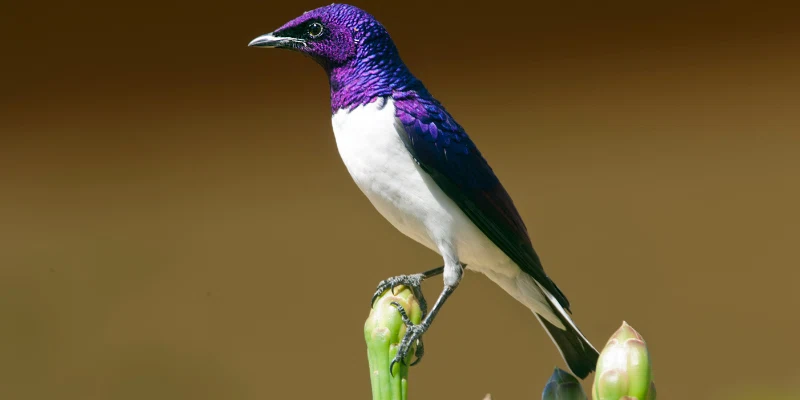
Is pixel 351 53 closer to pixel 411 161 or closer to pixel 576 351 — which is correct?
pixel 411 161

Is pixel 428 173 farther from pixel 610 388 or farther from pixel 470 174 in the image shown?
pixel 610 388

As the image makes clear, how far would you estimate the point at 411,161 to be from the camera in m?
2.17

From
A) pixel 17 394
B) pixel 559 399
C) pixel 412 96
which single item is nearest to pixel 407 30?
pixel 412 96

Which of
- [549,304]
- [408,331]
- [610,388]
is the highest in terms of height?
[549,304]

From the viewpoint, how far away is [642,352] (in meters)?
1.20

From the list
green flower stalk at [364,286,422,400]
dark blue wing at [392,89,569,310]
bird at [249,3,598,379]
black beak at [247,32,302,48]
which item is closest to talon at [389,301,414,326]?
green flower stalk at [364,286,422,400]

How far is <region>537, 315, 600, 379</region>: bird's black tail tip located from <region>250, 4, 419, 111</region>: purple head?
2.22ft

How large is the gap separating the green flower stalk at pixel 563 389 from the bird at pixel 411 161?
735 mm

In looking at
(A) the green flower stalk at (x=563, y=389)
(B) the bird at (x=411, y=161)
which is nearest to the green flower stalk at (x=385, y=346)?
(A) the green flower stalk at (x=563, y=389)

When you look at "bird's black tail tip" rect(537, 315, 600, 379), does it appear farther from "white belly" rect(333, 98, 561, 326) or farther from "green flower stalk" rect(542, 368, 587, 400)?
"green flower stalk" rect(542, 368, 587, 400)

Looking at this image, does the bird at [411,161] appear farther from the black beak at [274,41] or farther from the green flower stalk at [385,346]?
the green flower stalk at [385,346]

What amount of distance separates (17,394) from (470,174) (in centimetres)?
266

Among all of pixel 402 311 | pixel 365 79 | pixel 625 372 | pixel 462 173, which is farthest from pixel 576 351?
pixel 625 372

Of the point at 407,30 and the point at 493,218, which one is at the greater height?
the point at 407,30
